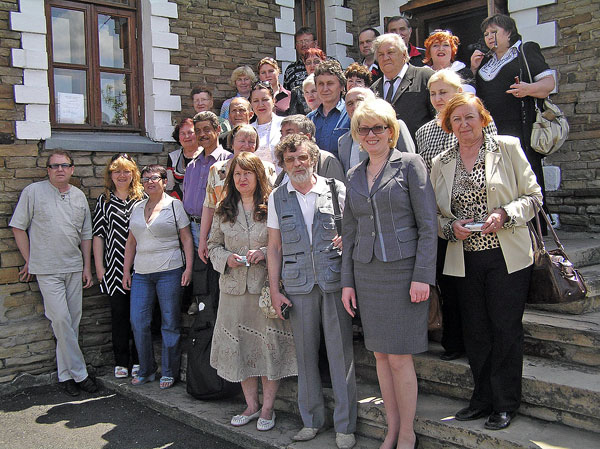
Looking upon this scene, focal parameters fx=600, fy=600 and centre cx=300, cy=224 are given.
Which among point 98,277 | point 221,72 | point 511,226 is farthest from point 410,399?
point 221,72

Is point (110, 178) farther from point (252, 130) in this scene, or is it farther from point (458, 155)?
point (458, 155)

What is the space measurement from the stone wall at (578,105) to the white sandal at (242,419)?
3850 mm

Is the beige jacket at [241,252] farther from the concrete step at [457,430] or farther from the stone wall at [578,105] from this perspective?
the stone wall at [578,105]

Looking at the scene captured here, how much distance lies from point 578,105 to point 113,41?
199 inches

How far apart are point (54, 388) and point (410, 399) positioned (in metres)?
3.97

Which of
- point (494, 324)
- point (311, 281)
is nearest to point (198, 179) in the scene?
point (311, 281)

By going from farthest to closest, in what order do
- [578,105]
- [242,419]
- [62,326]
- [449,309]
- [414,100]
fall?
1. [578,105]
2. [62,326]
3. [414,100]
4. [242,419]
5. [449,309]

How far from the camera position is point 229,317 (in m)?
4.27

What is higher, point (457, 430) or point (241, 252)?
point (241, 252)

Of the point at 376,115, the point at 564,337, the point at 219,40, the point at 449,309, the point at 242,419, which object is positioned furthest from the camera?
the point at 219,40

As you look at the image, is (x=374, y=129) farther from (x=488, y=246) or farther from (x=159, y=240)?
(x=159, y=240)

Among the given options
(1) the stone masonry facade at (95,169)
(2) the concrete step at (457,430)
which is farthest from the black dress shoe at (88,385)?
(2) the concrete step at (457,430)

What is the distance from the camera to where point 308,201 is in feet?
12.6

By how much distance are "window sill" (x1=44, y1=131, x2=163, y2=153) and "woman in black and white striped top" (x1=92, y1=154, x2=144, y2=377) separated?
58 cm
